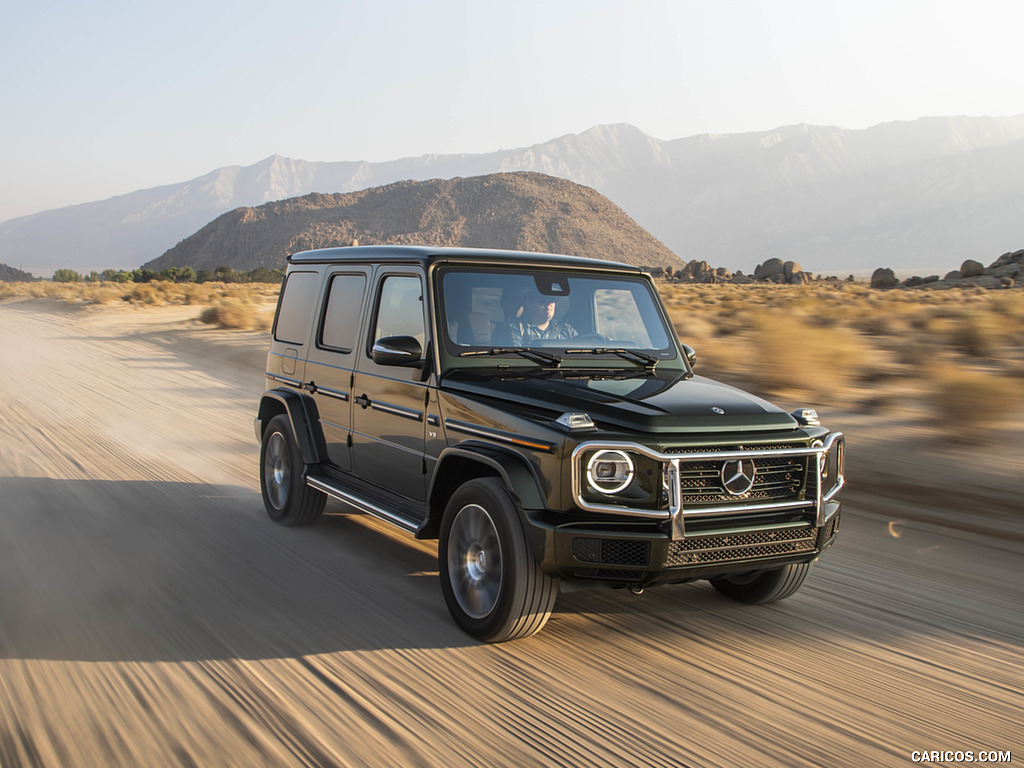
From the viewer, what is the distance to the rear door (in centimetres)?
491

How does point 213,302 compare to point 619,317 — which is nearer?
point 619,317

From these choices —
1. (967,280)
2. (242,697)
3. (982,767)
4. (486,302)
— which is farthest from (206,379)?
(967,280)

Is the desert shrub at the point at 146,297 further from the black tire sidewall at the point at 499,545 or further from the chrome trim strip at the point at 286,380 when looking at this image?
the black tire sidewall at the point at 499,545

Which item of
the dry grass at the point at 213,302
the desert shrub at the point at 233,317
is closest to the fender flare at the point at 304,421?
the dry grass at the point at 213,302

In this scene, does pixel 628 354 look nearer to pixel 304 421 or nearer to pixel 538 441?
pixel 538 441

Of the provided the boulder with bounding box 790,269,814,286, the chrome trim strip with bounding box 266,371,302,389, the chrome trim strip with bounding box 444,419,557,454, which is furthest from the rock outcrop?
the chrome trim strip with bounding box 444,419,557,454

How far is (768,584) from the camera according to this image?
471 cm

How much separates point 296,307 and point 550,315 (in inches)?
92.2

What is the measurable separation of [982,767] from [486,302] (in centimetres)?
312

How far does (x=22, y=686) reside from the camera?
144 inches

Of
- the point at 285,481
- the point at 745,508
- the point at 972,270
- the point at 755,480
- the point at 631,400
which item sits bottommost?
the point at 285,481

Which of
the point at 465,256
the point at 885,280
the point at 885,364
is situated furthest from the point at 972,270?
the point at 465,256

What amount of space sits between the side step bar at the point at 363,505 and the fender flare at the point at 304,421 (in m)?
0.22

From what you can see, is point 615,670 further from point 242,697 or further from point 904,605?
point 904,605
